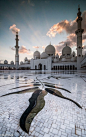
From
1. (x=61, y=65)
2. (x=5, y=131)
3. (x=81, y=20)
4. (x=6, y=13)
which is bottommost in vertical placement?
(x=5, y=131)

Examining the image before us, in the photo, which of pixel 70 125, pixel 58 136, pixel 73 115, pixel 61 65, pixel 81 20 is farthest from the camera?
pixel 61 65

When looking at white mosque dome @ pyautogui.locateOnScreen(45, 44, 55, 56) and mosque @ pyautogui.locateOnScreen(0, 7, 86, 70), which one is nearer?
mosque @ pyautogui.locateOnScreen(0, 7, 86, 70)

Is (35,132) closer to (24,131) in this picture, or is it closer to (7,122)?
(24,131)

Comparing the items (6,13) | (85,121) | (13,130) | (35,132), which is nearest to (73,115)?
(85,121)

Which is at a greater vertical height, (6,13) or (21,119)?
(6,13)

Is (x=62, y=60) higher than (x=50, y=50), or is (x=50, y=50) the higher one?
(x=50, y=50)

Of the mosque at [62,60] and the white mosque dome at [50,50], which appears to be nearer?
the mosque at [62,60]

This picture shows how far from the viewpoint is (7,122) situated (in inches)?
39.8

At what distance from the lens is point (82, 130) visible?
2.89 feet

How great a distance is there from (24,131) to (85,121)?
79 cm

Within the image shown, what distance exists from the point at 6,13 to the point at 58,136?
12726 mm

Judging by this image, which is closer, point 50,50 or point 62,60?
point 62,60

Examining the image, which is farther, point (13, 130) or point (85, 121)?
point (85, 121)

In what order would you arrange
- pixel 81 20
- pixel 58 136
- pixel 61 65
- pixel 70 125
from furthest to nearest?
pixel 61 65 < pixel 81 20 < pixel 70 125 < pixel 58 136
